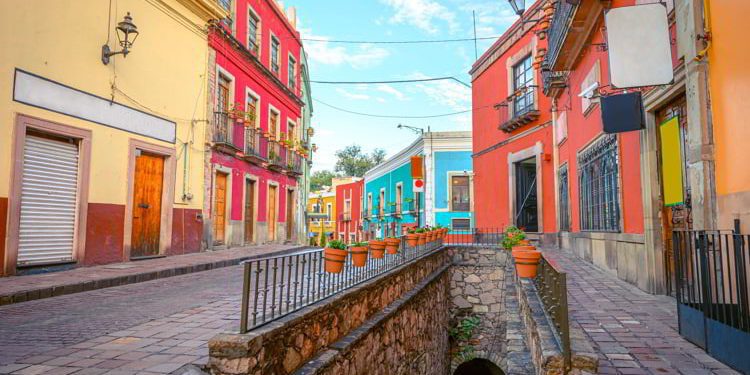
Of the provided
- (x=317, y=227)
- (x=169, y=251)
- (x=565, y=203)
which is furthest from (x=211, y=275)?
(x=317, y=227)

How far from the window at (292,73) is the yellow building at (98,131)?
25.4 feet

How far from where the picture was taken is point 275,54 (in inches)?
722

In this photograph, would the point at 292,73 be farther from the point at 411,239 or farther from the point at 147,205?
the point at 411,239

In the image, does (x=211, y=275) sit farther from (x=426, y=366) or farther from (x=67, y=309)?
(x=426, y=366)

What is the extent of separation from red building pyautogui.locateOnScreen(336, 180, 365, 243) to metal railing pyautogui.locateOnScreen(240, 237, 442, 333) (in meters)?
Result: 31.0

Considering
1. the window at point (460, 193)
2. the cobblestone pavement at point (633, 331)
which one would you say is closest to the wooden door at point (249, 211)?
the window at point (460, 193)

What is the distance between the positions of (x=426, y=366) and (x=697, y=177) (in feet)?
18.9

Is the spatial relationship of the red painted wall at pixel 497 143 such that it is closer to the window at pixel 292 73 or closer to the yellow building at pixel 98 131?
the window at pixel 292 73

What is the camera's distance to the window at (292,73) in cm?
2014

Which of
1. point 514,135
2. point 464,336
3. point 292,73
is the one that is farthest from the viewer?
point 292,73

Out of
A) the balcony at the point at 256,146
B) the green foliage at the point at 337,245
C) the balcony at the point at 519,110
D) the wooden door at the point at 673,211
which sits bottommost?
the green foliage at the point at 337,245

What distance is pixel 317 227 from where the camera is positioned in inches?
1797

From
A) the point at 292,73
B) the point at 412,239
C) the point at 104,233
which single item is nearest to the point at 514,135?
the point at 412,239

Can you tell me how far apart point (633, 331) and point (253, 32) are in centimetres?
1539
